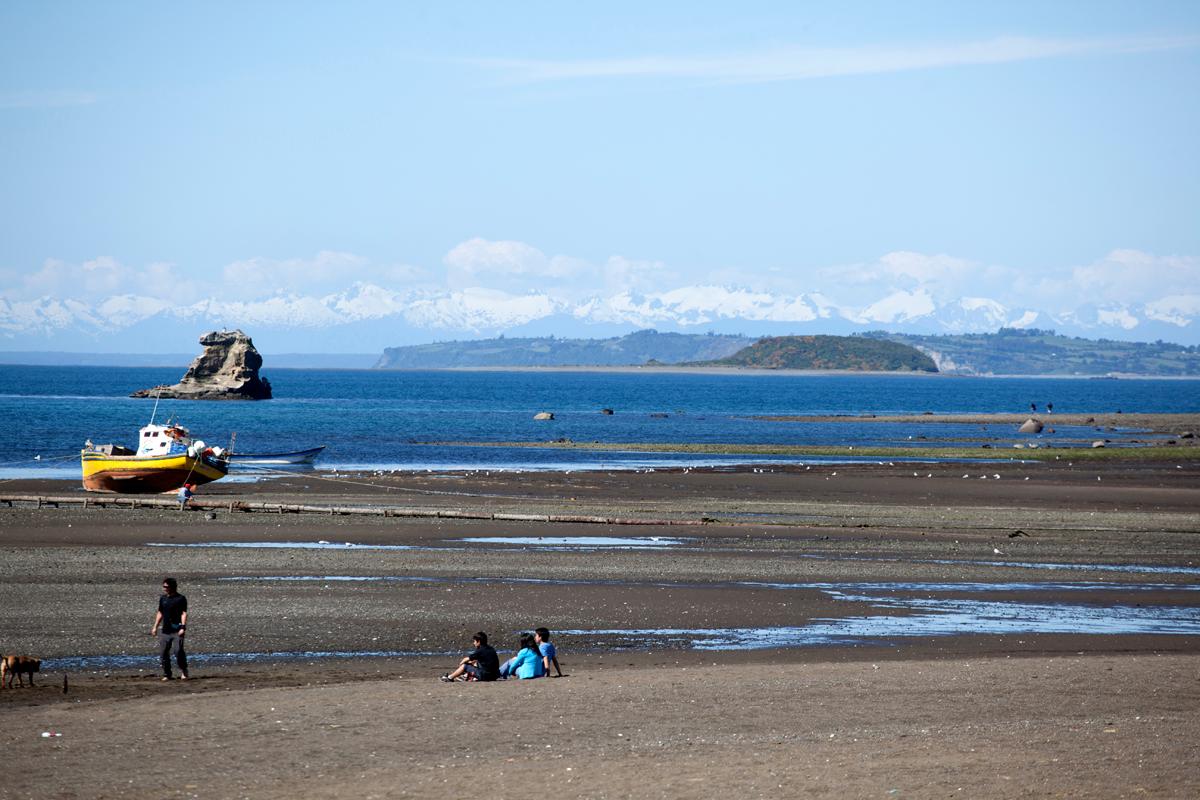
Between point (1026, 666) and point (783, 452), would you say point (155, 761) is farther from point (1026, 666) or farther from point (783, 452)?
point (783, 452)

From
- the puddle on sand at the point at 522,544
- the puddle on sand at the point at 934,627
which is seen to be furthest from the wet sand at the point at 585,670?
the puddle on sand at the point at 522,544

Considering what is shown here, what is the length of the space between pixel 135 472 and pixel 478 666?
37924 millimetres

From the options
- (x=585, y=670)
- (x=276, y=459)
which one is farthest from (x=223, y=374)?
(x=585, y=670)

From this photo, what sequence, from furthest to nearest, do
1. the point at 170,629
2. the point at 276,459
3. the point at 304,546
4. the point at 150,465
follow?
Answer: the point at 276,459, the point at 150,465, the point at 304,546, the point at 170,629

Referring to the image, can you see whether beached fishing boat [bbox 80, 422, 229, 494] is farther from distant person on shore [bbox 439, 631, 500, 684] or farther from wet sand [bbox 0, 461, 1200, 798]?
distant person on shore [bbox 439, 631, 500, 684]

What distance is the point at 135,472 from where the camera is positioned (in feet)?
179

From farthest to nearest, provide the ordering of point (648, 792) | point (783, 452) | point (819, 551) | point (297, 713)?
point (783, 452) → point (819, 551) → point (297, 713) → point (648, 792)

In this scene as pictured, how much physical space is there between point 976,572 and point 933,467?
4036cm

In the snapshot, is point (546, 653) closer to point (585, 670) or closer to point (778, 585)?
point (585, 670)

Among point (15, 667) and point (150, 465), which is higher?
point (150, 465)

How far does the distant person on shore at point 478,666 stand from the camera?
20531 mm

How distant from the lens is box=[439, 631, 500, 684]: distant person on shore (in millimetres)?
20531

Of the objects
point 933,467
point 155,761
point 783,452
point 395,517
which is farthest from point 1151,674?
point 783,452

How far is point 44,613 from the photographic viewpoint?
2566 centimetres
